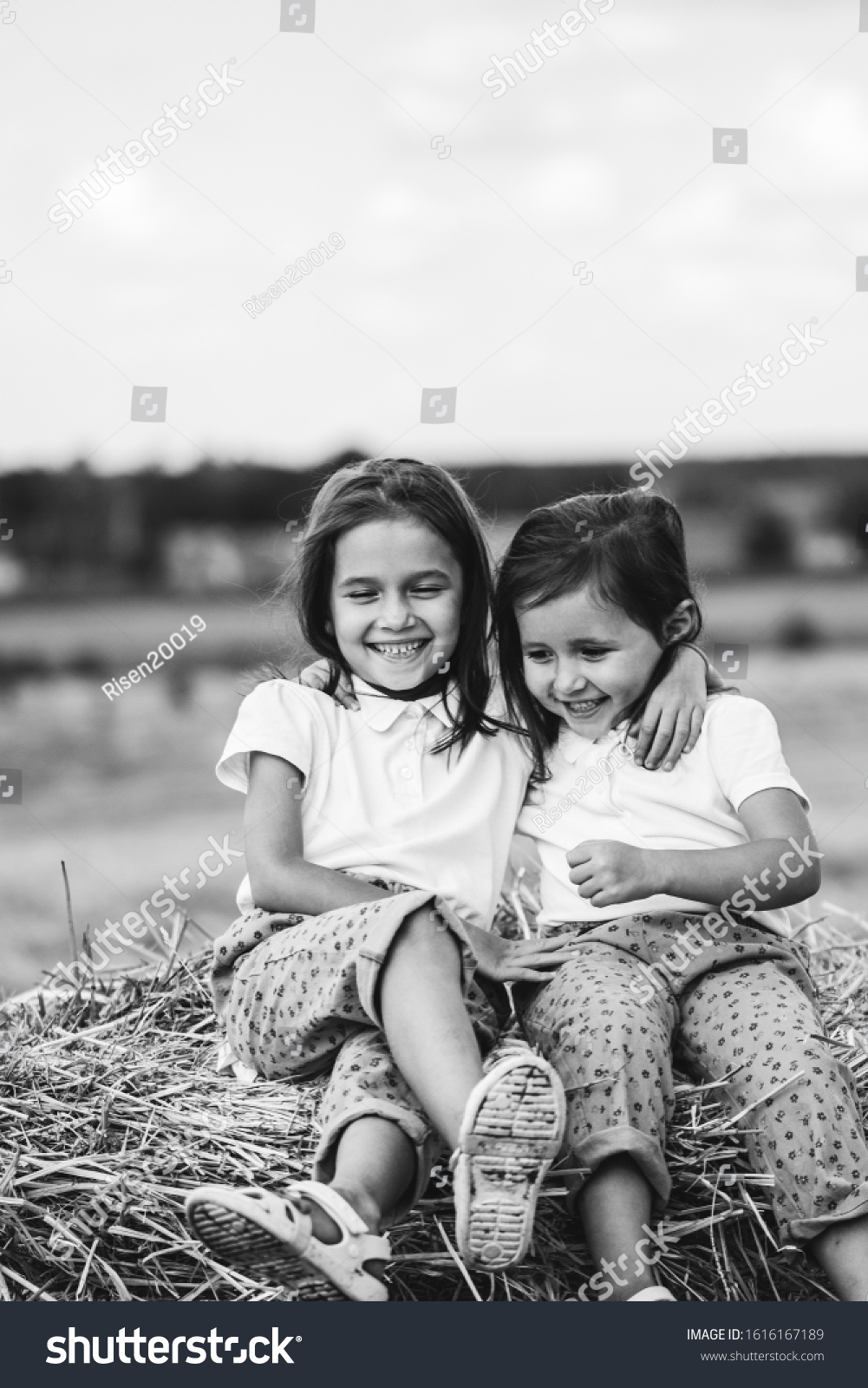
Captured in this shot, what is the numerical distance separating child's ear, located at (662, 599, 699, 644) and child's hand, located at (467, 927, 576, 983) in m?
0.55

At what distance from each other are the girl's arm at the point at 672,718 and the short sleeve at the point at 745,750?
0.03 meters

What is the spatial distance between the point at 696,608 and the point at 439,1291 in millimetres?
1192

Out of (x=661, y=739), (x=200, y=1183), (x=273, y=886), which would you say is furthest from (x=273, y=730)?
(x=200, y=1183)

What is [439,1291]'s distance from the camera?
5.96 feet

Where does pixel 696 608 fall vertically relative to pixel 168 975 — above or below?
above

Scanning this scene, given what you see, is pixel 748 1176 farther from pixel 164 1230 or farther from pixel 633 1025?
pixel 164 1230

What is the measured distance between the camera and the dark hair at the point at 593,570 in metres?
2.34

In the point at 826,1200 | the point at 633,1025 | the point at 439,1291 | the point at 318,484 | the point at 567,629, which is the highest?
the point at 318,484

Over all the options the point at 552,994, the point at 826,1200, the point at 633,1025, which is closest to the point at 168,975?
the point at 552,994

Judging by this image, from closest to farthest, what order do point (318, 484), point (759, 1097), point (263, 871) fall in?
1. point (759, 1097)
2. point (263, 871)
3. point (318, 484)

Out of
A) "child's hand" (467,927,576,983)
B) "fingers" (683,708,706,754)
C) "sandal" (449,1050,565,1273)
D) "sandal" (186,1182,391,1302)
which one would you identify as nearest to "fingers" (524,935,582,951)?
"child's hand" (467,927,576,983)

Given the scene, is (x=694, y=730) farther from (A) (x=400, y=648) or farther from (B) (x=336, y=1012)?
(B) (x=336, y=1012)

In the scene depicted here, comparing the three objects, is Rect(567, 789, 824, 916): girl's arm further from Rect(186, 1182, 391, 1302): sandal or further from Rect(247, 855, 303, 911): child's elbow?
Rect(186, 1182, 391, 1302): sandal

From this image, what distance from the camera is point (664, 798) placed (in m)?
2.32
